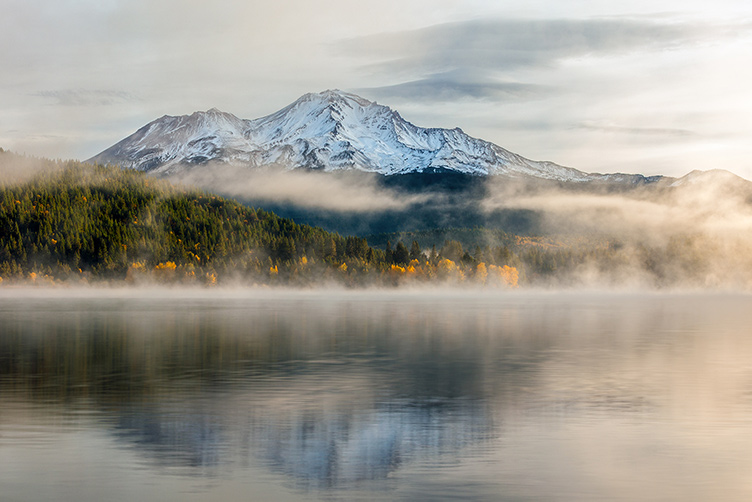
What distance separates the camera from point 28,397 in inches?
1580

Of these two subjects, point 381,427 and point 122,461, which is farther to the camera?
point 381,427

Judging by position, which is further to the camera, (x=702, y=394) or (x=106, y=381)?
(x=106, y=381)

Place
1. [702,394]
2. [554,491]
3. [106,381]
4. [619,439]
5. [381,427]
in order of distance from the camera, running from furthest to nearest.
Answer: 1. [106,381]
2. [702,394]
3. [381,427]
4. [619,439]
5. [554,491]

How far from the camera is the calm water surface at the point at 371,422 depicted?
950 inches

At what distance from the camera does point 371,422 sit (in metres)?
34.4

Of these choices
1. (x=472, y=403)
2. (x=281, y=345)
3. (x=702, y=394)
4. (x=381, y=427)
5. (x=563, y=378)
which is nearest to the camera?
(x=381, y=427)

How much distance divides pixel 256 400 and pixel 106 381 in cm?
1168

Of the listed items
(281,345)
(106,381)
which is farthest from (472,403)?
(281,345)

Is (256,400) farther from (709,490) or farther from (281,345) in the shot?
(281,345)

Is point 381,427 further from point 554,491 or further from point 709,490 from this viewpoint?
Result: point 709,490

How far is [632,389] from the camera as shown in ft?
148

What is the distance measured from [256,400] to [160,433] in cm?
934

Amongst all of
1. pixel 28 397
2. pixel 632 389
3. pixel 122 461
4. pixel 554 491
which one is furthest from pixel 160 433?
pixel 632 389

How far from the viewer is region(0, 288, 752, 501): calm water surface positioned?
950 inches
